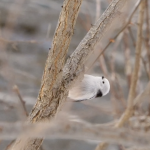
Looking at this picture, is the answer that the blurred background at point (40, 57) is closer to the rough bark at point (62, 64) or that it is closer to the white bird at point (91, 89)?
the white bird at point (91, 89)

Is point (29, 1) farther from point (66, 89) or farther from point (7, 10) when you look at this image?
point (66, 89)

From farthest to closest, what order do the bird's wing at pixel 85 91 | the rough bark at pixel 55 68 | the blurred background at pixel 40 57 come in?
the blurred background at pixel 40 57 < the bird's wing at pixel 85 91 < the rough bark at pixel 55 68

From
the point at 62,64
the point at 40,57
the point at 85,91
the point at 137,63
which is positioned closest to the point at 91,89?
the point at 85,91

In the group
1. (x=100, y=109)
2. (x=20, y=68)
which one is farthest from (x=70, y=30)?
(x=20, y=68)

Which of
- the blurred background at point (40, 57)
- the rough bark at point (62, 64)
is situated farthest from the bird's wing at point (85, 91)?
the blurred background at point (40, 57)

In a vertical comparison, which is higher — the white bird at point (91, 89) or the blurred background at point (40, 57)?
the white bird at point (91, 89)

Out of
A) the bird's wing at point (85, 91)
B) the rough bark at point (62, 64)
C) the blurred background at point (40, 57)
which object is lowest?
the blurred background at point (40, 57)

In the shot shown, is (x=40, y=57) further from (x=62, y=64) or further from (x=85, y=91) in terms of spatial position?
(x=62, y=64)

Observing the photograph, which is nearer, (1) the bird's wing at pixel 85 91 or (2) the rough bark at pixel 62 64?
(2) the rough bark at pixel 62 64
